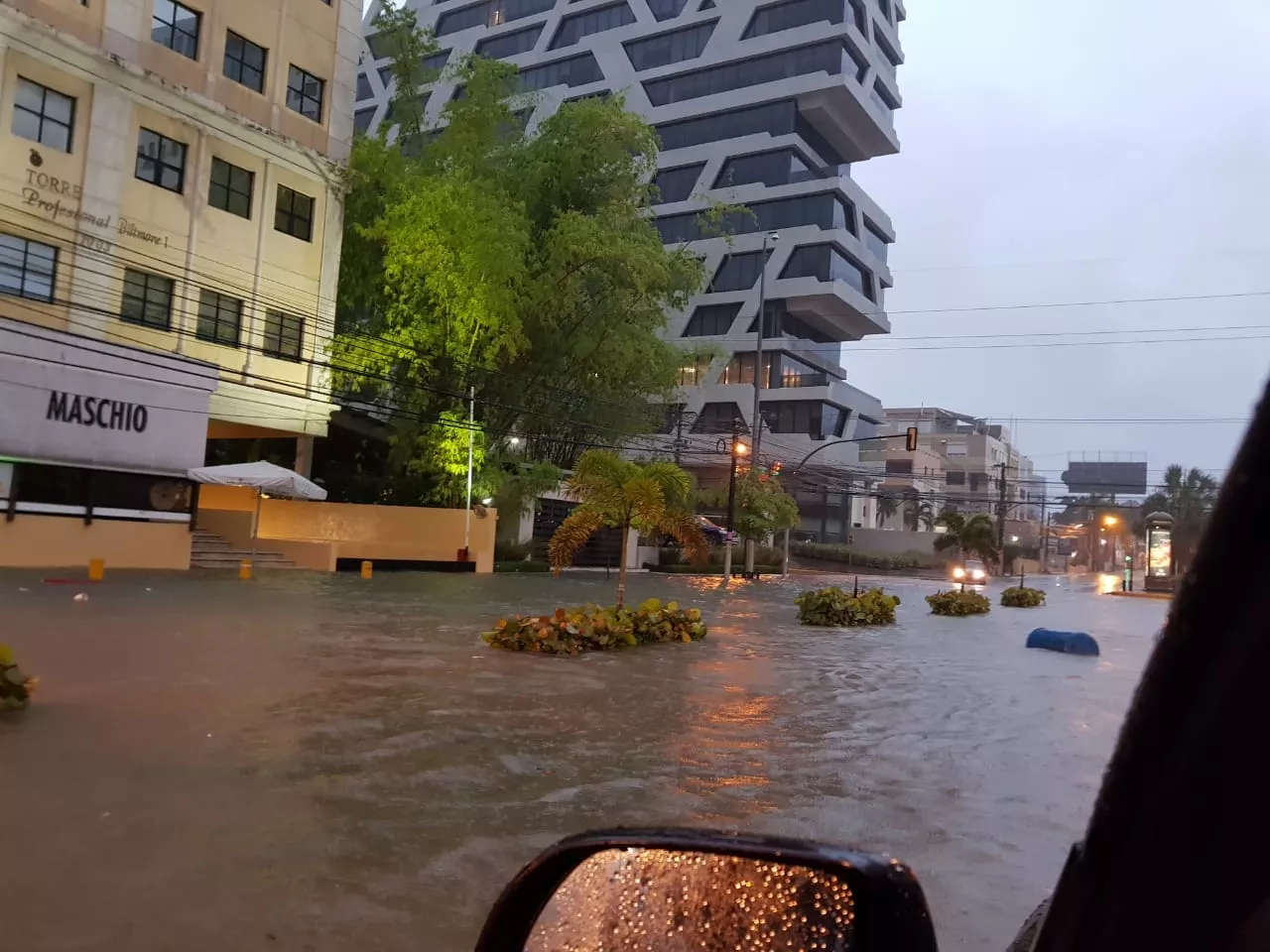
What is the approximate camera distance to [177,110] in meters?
19.7

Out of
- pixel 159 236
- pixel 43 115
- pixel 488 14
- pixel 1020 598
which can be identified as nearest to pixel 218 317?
pixel 159 236

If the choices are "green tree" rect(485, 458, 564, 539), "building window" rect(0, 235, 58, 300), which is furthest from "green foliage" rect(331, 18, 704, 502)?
"building window" rect(0, 235, 58, 300)

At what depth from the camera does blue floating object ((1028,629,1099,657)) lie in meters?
13.4

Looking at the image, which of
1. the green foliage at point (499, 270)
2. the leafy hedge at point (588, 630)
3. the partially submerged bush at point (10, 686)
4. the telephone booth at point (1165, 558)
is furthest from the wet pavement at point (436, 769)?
the green foliage at point (499, 270)

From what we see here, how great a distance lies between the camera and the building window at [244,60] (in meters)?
21.0

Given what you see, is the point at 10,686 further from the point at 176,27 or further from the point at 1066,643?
the point at 176,27

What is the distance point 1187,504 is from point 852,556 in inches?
2041

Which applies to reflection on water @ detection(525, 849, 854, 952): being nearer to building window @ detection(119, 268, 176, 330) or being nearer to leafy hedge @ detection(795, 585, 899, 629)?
leafy hedge @ detection(795, 585, 899, 629)

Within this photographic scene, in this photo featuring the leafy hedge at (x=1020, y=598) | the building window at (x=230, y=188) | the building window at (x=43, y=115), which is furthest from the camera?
the leafy hedge at (x=1020, y=598)

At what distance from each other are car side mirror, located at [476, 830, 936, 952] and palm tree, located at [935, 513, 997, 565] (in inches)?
1864

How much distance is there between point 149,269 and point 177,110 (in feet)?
11.2

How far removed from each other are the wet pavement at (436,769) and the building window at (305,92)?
15.4 meters

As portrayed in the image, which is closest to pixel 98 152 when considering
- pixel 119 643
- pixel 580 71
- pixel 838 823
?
pixel 119 643

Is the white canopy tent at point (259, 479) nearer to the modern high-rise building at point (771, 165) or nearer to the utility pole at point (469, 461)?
the utility pole at point (469, 461)
